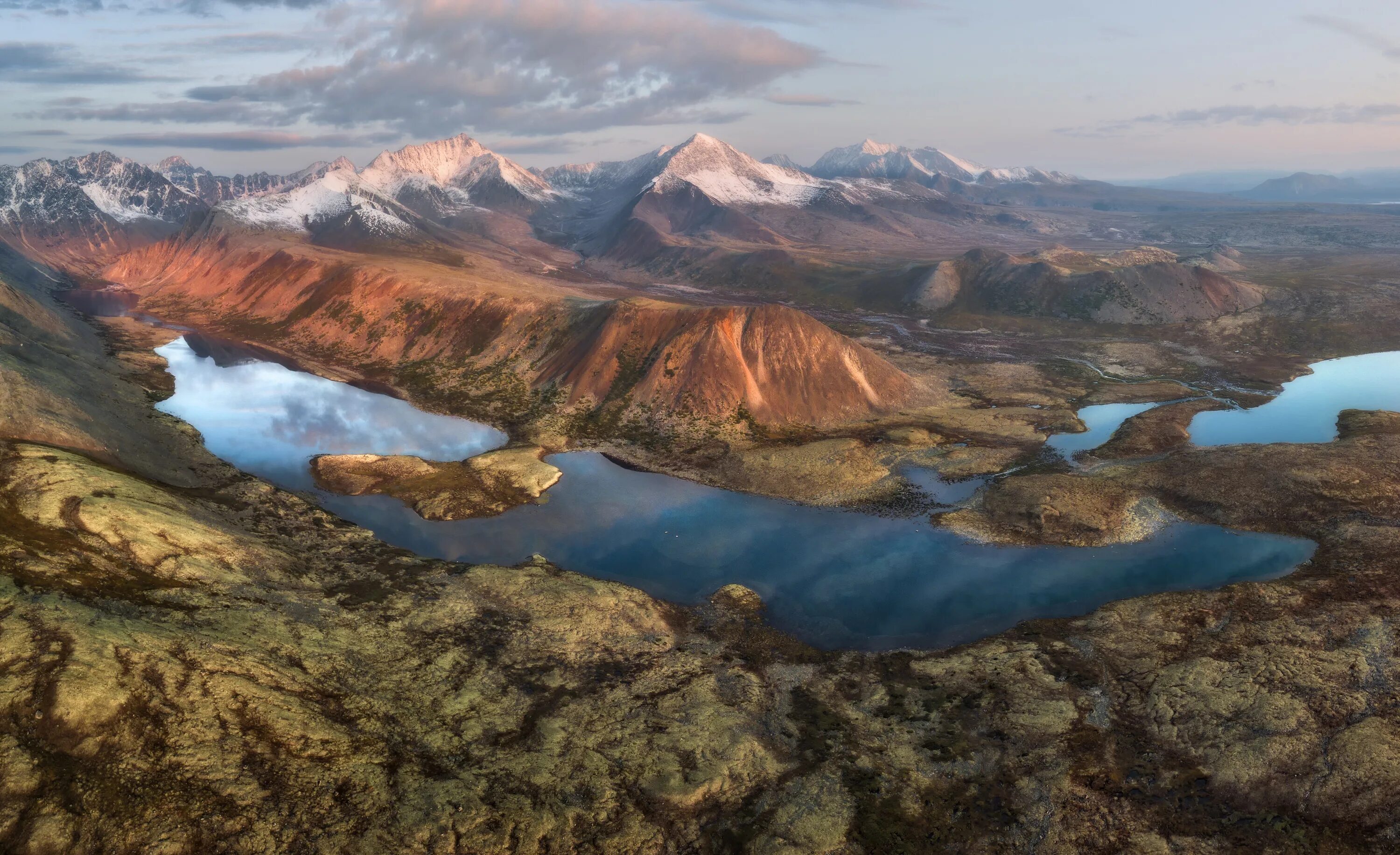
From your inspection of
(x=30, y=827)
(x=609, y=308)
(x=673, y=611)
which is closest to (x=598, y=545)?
(x=673, y=611)

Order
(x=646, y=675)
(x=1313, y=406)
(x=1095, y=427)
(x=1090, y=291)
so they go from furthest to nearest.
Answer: (x=1090, y=291)
(x=1313, y=406)
(x=1095, y=427)
(x=646, y=675)

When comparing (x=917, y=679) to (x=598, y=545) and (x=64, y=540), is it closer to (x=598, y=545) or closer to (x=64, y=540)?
(x=598, y=545)

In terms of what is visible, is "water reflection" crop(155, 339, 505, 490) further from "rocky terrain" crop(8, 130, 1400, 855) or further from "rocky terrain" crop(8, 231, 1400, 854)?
"rocky terrain" crop(8, 231, 1400, 854)

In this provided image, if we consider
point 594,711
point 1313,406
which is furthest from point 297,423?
point 1313,406

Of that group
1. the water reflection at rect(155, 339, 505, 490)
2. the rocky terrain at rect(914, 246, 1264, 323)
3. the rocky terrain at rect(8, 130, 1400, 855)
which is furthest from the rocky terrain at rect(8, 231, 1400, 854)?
the rocky terrain at rect(914, 246, 1264, 323)

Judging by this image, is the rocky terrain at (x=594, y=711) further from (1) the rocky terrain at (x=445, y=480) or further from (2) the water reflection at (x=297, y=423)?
(2) the water reflection at (x=297, y=423)

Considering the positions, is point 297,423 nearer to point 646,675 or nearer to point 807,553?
point 807,553

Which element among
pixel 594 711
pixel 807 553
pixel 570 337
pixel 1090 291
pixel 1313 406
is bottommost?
pixel 807 553

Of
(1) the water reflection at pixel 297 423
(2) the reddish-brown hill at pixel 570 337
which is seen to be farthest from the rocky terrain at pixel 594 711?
(2) the reddish-brown hill at pixel 570 337
